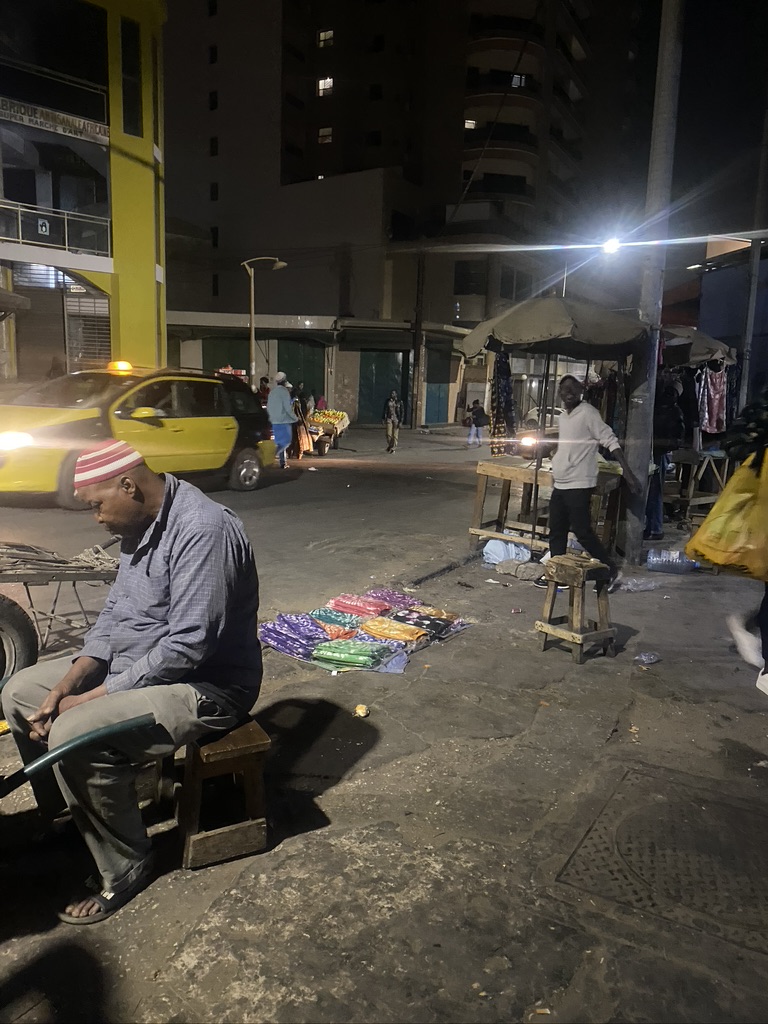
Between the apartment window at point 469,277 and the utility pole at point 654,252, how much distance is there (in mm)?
30375

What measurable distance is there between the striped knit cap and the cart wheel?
1758 millimetres

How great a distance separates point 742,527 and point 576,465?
259 centimetres

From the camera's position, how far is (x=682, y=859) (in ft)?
10.3

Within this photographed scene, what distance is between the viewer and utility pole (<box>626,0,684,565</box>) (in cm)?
744

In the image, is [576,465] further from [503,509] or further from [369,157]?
[369,157]

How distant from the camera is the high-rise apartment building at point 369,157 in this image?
120 ft

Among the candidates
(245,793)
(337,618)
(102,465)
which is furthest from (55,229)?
(245,793)

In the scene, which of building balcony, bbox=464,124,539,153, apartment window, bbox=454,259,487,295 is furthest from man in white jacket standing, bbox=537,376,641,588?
building balcony, bbox=464,124,539,153

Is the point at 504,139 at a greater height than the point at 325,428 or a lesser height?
greater

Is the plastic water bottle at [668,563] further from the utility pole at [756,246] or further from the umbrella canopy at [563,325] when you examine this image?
the utility pole at [756,246]

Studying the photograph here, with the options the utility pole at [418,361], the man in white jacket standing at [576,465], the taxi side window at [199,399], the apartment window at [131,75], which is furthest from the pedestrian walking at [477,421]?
the man in white jacket standing at [576,465]

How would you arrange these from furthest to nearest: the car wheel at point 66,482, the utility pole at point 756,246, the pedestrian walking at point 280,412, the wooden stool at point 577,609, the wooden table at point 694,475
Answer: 1. the pedestrian walking at point 280,412
2. the utility pole at point 756,246
3. the wooden table at point 694,475
4. the car wheel at point 66,482
5. the wooden stool at point 577,609

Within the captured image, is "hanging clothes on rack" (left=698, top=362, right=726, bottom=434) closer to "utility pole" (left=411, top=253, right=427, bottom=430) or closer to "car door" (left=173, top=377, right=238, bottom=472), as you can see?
"car door" (left=173, top=377, right=238, bottom=472)

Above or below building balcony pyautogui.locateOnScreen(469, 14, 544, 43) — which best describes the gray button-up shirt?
below
